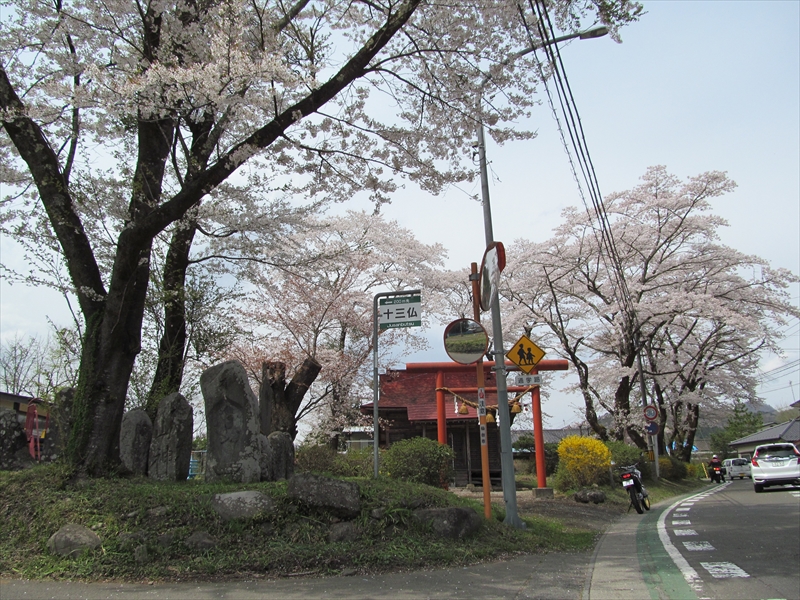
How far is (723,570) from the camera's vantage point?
6.34 meters

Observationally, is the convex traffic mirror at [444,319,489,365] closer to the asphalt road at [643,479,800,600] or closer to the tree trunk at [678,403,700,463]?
the asphalt road at [643,479,800,600]

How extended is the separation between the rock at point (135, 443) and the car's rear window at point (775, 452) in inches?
713

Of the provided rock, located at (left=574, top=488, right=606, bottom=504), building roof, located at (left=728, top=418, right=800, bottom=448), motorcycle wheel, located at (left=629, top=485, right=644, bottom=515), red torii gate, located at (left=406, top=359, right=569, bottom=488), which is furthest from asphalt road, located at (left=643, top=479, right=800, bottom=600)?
building roof, located at (left=728, top=418, right=800, bottom=448)

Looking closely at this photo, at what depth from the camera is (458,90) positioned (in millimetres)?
8641

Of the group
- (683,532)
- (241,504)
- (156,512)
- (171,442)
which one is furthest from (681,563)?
(171,442)

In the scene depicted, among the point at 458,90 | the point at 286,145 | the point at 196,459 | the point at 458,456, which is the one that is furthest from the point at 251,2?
the point at 196,459

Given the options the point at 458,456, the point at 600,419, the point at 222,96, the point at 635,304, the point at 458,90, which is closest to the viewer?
the point at 222,96

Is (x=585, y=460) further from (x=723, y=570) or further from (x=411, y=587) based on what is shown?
(x=411, y=587)

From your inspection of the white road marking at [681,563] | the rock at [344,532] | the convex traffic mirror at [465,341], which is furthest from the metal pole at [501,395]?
the rock at [344,532]

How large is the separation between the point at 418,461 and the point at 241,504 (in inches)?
234

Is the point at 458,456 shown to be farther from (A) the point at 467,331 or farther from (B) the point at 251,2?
(B) the point at 251,2

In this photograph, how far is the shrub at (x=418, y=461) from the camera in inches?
466

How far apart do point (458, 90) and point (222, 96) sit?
3.47 meters

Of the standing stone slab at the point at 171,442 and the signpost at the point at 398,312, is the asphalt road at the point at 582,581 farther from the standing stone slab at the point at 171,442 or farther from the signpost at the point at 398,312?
the standing stone slab at the point at 171,442
